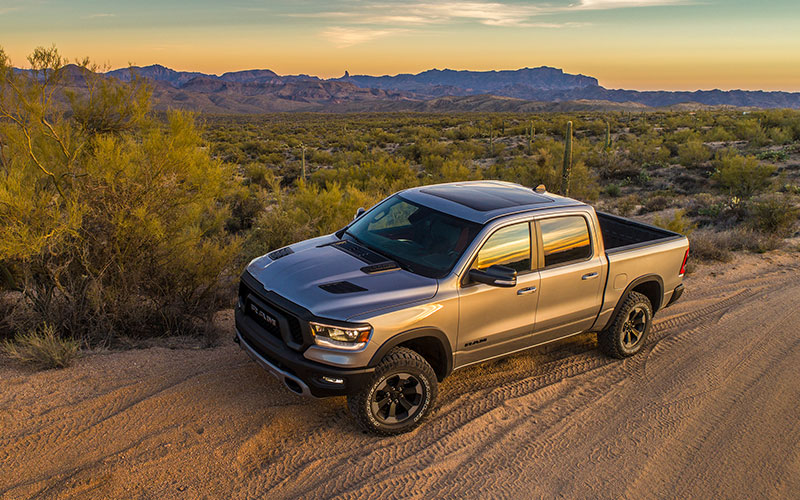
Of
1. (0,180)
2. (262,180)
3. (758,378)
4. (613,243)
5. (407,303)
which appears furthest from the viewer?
(262,180)

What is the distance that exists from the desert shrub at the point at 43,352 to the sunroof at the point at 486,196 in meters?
3.89

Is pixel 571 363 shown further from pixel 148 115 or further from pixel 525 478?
pixel 148 115

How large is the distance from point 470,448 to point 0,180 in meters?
5.15

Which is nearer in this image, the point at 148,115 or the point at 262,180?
the point at 148,115

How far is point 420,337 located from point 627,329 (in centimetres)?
A: 301

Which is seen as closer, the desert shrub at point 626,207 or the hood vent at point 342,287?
the hood vent at point 342,287

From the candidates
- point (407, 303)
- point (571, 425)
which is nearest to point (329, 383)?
point (407, 303)

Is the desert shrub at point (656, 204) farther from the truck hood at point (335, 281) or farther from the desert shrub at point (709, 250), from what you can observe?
the truck hood at point (335, 281)

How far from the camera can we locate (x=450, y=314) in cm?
474

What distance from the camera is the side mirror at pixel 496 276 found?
4672 millimetres

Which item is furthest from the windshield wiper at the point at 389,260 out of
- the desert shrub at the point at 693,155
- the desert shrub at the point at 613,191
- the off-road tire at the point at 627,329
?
the desert shrub at the point at 693,155

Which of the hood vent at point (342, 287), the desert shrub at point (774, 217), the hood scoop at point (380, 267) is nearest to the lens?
the hood vent at point (342, 287)

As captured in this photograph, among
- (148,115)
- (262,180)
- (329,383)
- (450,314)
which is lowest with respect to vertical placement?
(262,180)

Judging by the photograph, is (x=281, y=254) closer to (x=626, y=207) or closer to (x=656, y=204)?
(x=626, y=207)
